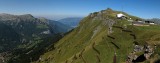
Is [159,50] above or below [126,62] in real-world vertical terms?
above

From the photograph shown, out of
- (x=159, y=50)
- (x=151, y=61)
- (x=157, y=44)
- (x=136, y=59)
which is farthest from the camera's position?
(x=136, y=59)

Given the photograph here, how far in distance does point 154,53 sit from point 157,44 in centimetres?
1283

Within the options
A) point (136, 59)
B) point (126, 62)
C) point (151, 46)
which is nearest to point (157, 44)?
point (151, 46)

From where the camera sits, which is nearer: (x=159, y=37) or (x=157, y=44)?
(x=157, y=44)

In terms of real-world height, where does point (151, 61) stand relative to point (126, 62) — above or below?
above

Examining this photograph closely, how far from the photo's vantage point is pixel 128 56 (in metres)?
196

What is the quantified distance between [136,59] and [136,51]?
61.7ft

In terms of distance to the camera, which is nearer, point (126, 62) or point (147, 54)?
point (147, 54)

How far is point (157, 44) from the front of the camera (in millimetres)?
163000

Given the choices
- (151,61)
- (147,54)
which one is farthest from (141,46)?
(151,61)

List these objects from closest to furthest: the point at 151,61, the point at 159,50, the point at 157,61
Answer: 1. the point at 157,61
2. the point at 151,61
3. the point at 159,50

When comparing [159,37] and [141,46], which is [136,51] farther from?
[159,37]

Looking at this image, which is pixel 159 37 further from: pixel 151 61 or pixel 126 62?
pixel 151 61

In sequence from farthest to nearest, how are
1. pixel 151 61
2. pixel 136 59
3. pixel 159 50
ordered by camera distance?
pixel 136 59, pixel 159 50, pixel 151 61
